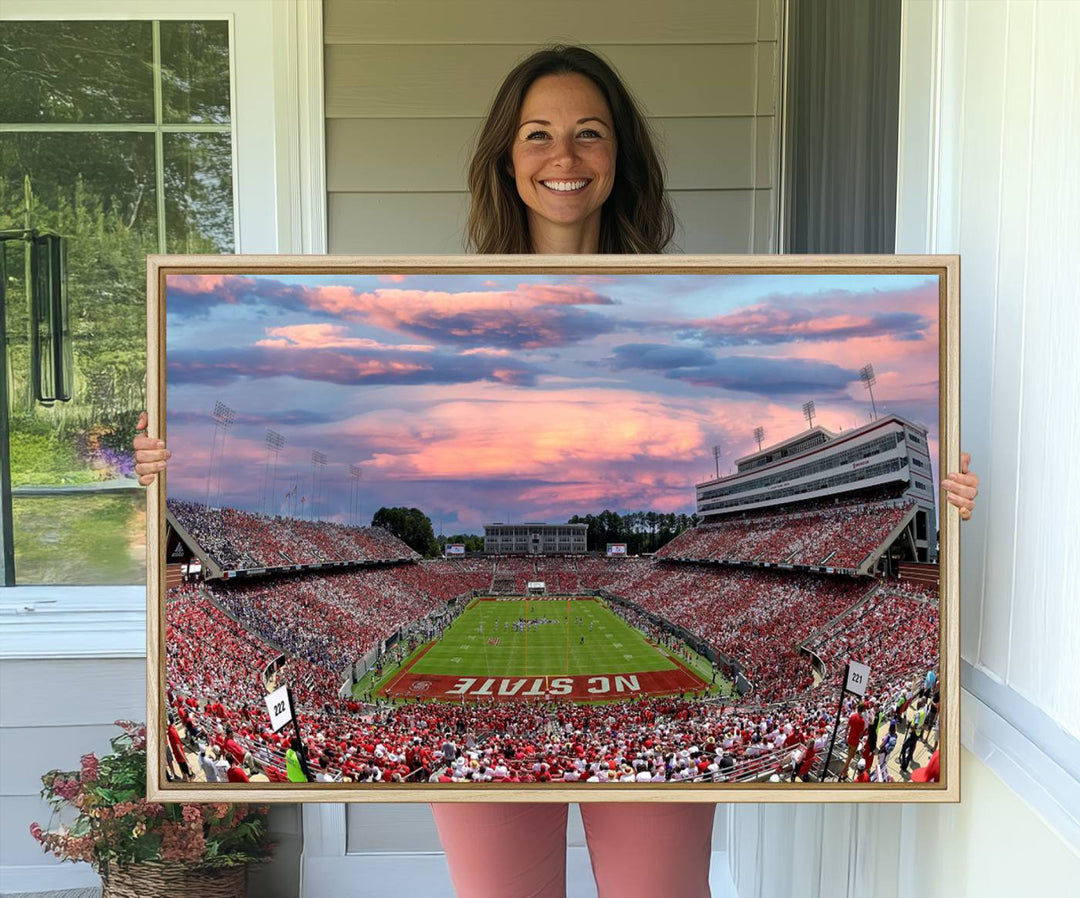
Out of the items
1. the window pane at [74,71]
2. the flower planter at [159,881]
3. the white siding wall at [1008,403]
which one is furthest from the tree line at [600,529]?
the window pane at [74,71]

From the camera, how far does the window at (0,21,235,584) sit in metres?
2.19

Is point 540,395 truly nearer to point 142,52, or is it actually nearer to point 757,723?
point 757,723

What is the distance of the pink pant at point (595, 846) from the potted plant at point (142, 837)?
2.95 ft

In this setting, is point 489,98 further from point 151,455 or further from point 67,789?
point 67,789

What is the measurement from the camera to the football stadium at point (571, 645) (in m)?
1.11

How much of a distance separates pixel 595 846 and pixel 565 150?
1.15 metres

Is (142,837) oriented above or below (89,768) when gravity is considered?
below

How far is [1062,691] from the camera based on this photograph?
92cm

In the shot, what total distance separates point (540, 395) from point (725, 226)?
137 centimetres

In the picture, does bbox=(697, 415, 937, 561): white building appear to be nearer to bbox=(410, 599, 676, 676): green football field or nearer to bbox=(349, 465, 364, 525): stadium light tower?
bbox=(410, 599, 676, 676): green football field

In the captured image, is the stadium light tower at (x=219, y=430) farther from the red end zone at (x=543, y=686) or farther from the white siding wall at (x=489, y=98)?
the white siding wall at (x=489, y=98)

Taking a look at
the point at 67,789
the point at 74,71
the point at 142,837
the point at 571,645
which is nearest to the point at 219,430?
the point at 571,645

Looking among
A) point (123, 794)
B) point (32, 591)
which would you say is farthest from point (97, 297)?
point (123, 794)

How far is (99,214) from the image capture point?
222 centimetres
